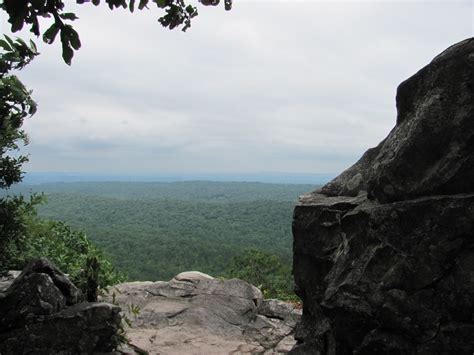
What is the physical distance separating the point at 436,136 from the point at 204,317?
808cm

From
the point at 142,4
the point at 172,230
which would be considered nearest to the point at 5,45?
the point at 142,4

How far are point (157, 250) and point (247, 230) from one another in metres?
35.7

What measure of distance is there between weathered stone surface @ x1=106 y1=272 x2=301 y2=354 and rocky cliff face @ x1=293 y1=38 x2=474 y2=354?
4333mm

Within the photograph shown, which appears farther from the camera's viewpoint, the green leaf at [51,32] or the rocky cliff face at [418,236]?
the rocky cliff face at [418,236]

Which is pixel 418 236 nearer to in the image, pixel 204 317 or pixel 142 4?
pixel 142 4

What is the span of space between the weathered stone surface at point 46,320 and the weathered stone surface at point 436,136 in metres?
5.83

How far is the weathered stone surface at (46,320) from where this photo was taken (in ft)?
26.1

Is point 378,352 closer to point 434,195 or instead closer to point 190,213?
point 434,195

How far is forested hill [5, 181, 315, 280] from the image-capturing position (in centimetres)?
4334

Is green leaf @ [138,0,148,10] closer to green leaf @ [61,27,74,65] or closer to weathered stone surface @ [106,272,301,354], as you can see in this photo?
green leaf @ [61,27,74,65]

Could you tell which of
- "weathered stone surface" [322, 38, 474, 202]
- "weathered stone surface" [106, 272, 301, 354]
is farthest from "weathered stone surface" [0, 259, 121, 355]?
"weathered stone surface" [322, 38, 474, 202]

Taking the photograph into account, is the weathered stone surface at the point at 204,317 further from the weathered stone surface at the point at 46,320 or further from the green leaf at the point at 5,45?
the green leaf at the point at 5,45

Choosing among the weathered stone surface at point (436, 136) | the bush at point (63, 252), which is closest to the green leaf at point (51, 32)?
the weathered stone surface at point (436, 136)

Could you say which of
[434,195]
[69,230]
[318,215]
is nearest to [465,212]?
[434,195]
